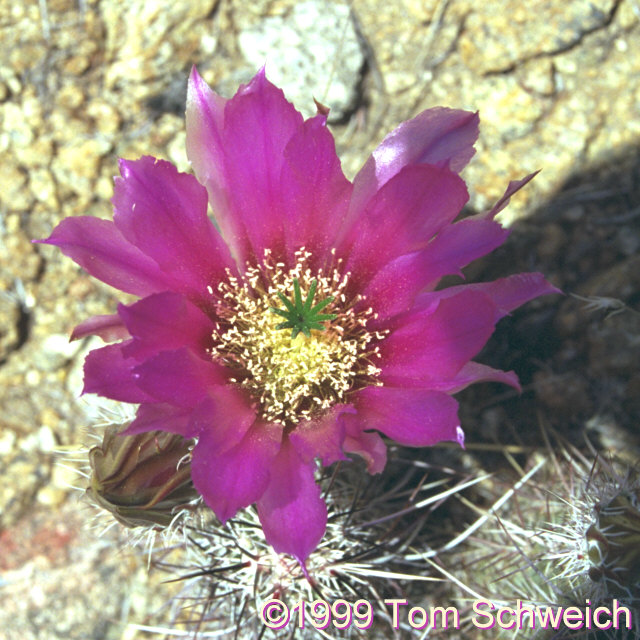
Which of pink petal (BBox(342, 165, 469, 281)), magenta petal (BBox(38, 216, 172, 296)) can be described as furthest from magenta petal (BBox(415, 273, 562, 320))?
magenta petal (BBox(38, 216, 172, 296))

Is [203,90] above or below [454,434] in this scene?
above

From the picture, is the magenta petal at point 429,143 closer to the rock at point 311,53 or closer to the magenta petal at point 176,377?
the magenta petal at point 176,377

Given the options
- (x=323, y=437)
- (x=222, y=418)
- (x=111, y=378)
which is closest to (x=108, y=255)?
(x=111, y=378)

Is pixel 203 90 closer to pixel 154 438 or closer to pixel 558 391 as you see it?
pixel 154 438

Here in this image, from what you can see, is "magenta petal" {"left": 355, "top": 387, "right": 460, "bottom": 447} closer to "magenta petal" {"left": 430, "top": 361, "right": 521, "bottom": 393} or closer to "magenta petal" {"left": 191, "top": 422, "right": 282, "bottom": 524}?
"magenta petal" {"left": 430, "top": 361, "right": 521, "bottom": 393}

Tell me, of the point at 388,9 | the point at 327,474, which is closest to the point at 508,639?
the point at 327,474

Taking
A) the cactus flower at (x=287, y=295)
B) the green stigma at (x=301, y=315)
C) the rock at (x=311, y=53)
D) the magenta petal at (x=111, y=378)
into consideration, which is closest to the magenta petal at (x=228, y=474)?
the cactus flower at (x=287, y=295)
